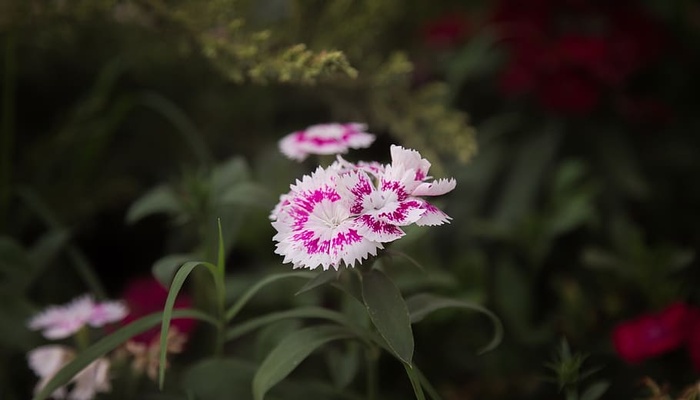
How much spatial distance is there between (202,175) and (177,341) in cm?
20

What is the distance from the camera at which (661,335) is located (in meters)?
0.81

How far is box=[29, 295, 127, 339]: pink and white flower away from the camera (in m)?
0.73

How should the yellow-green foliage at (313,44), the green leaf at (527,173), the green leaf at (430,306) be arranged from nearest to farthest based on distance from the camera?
the green leaf at (430,306) → the yellow-green foliage at (313,44) → the green leaf at (527,173)

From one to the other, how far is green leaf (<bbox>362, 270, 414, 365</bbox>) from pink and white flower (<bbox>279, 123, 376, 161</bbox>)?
0.14m

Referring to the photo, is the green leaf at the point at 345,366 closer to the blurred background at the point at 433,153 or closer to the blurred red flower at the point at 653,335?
the blurred background at the point at 433,153

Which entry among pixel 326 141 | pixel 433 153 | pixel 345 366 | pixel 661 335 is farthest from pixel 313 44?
pixel 661 335

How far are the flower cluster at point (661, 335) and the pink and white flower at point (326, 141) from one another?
14.1 inches

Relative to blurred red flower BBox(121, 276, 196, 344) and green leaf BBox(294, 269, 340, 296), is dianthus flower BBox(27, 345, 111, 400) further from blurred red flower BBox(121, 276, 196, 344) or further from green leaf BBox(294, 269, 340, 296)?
green leaf BBox(294, 269, 340, 296)

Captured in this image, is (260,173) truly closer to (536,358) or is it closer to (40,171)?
(40,171)

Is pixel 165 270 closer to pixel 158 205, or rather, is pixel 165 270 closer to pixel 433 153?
pixel 158 205

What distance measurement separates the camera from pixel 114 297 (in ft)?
3.86

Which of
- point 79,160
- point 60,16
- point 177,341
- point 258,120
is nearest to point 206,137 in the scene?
point 258,120

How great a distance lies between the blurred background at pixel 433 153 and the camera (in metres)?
0.89

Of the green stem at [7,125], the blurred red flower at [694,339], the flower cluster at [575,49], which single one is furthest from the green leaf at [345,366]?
the flower cluster at [575,49]
